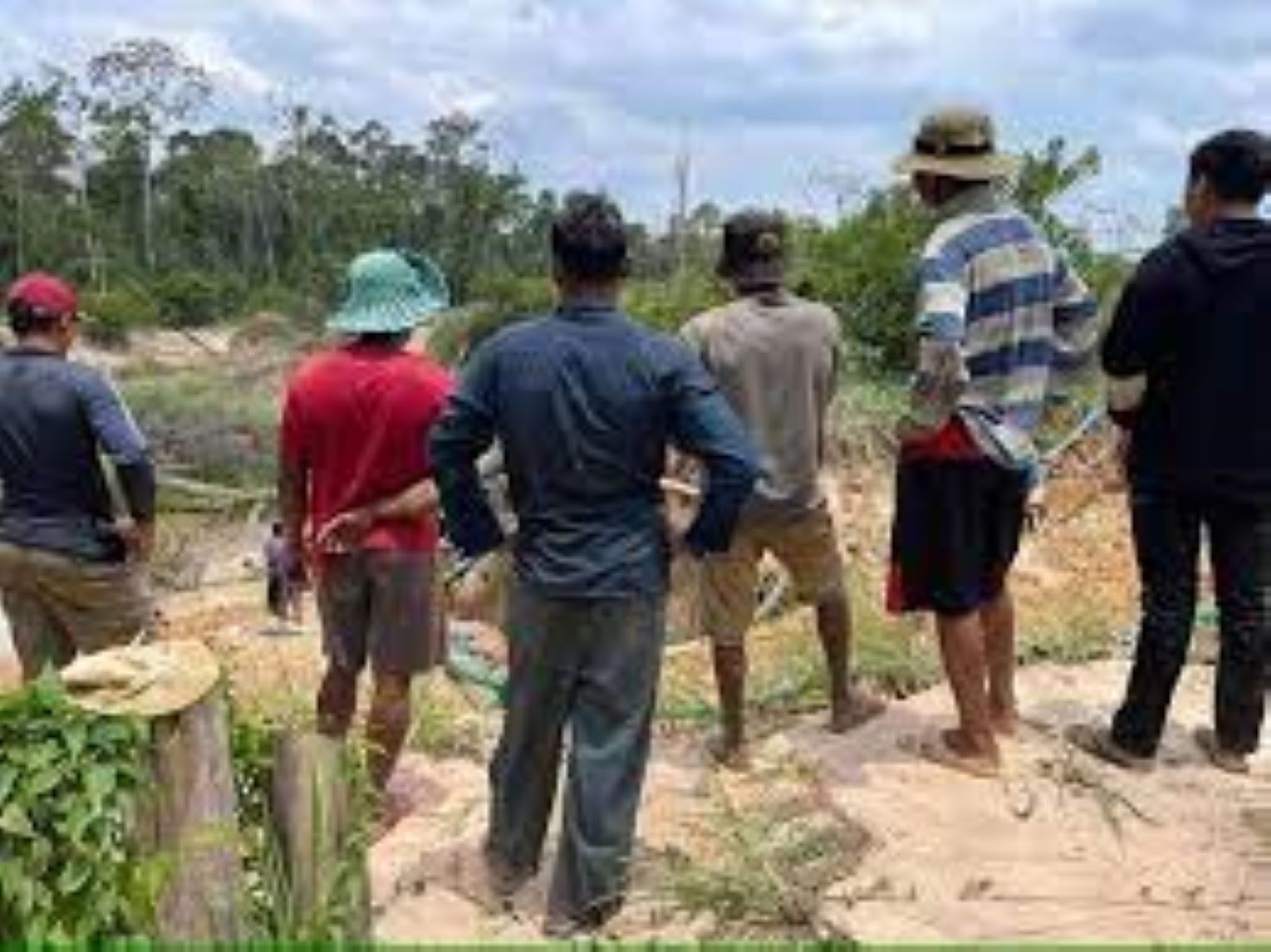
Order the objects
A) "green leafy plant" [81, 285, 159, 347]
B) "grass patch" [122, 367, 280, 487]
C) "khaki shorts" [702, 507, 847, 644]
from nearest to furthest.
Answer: "khaki shorts" [702, 507, 847, 644], "grass patch" [122, 367, 280, 487], "green leafy plant" [81, 285, 159, 347]

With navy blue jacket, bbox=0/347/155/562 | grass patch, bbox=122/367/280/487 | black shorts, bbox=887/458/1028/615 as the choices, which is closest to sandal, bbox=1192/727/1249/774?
black shorts, bbox=887/458/1028/615

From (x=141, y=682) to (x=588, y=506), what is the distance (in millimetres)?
1376

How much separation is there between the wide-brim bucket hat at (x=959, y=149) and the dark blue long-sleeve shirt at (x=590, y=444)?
4.06 ft

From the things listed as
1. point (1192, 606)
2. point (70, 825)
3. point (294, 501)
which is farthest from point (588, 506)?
point (1192, 606)

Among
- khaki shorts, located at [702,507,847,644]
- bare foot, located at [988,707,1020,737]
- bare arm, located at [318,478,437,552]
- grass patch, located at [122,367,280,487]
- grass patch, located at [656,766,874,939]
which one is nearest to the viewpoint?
grass patch, located at [656,766,874,939]

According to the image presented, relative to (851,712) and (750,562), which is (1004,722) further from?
(750,562)

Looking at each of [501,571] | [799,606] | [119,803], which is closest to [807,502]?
[119,803]

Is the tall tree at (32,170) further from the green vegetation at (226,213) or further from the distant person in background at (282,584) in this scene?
the distant person in background at (282,584)

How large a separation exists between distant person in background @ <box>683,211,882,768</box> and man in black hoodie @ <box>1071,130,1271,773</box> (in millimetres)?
885

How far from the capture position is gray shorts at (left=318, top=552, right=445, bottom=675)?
6.57 meters

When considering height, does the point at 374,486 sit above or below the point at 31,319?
below

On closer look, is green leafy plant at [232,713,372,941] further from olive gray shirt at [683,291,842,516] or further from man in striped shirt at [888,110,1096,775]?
man in striped shirt at [888,110,1096,775]

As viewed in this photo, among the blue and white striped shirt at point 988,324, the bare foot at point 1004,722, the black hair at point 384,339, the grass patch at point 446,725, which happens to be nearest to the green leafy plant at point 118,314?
the grass patch at point 446,725

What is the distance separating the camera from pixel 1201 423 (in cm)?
668
